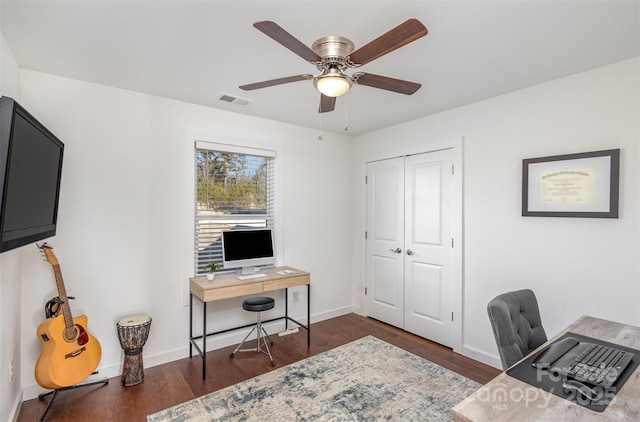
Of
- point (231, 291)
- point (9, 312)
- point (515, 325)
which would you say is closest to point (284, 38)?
point (515, 325)

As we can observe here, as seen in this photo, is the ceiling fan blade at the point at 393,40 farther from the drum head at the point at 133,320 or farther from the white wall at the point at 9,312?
the drum head at the point at 133,320

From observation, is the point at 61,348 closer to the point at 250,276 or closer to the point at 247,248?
the point at 250,276

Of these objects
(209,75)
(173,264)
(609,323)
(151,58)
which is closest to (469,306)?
(609,323)

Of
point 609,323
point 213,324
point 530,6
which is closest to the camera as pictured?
point 530,6

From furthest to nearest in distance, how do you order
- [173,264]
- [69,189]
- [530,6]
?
[173,264], [69,189], [530,6]

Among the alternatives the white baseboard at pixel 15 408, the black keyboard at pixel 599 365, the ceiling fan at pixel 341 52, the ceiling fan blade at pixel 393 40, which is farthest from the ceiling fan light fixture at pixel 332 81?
the white baseboard at pixel 15 408

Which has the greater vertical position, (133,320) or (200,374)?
(133,320)

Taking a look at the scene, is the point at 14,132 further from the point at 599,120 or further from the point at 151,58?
the point at 599,120

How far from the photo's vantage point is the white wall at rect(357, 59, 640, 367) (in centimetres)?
226

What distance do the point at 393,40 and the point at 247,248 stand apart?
8.17ft

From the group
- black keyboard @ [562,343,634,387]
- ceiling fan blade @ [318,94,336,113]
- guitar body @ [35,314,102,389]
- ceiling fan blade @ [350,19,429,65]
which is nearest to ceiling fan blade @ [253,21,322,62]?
ceiling fan blade @ [350,19,429,65]

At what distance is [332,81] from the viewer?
68.2 inches

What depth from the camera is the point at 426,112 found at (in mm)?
3453

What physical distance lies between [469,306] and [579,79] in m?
2.19
